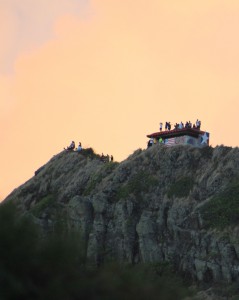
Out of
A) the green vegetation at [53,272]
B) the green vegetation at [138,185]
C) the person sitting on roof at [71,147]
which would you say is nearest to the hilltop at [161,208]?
the green vegetation at [138,185]

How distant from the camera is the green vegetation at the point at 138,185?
79.1 m

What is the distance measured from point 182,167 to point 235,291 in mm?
23101

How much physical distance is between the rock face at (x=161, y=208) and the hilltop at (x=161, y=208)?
100 mm

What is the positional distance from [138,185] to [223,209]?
14.0m

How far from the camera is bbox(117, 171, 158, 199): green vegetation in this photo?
260ft

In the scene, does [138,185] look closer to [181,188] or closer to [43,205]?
[181,188]

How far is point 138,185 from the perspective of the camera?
8012cm

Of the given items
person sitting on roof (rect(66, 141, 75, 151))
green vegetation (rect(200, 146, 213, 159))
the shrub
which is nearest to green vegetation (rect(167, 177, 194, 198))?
green vegetation (rect(200, 146, 213, 159))

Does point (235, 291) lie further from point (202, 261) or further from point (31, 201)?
point (31, 201)

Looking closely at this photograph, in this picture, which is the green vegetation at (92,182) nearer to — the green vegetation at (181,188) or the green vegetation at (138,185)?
the green vegetation at (138,185)

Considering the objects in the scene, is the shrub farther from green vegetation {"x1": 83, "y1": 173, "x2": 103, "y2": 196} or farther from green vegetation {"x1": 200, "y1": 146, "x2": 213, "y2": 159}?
green vegetation {"x1": 200, "y1": 146, "x2": 213, "y2": 159}

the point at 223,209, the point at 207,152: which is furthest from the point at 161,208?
the point at 207,152

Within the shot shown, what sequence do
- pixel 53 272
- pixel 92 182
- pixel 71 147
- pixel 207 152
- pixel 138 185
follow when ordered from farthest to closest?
pixel 71 147
pixel 92 182
pixel 207 152
pixel 138 185
pixel 53 272

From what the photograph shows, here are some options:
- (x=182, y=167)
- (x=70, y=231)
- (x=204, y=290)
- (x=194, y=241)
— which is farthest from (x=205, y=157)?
(x=70, y=231)
